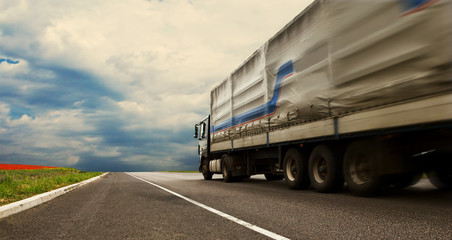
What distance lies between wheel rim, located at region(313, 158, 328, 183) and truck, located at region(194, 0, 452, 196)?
3 centimetres

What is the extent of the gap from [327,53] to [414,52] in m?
2.28

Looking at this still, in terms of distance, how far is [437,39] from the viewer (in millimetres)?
5070

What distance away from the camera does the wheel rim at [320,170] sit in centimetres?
813

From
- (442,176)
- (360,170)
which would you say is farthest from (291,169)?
(442,176)

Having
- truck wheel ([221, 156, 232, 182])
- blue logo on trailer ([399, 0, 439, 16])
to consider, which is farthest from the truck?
truck wheel ([221, 156, 232, 182])

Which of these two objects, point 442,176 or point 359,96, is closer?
point 359,96

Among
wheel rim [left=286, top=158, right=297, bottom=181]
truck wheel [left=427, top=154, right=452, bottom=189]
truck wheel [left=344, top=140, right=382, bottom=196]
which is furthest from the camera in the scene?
wheel rim [left=286, top=158, right=297, bottom=181]

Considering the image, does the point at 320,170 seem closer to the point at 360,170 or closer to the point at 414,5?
the point at 360,170

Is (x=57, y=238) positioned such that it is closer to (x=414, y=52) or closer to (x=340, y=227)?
(x=340, y=227)

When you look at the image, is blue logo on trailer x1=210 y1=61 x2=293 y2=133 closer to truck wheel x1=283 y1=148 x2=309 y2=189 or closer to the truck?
the truck

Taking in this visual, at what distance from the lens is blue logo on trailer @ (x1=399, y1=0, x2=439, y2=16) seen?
5202 mm

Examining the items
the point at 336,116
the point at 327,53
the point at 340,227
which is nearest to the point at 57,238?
the point at 340,227

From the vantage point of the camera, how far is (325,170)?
8.14 metres

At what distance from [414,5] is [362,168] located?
3343mm
